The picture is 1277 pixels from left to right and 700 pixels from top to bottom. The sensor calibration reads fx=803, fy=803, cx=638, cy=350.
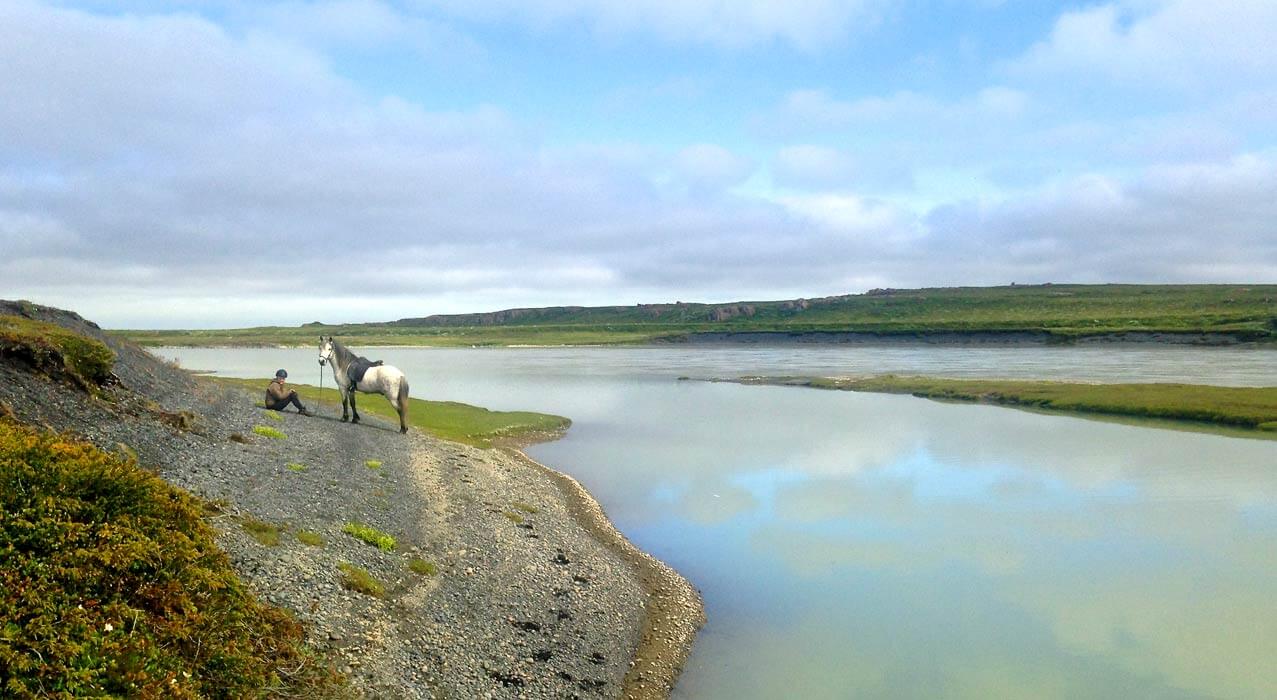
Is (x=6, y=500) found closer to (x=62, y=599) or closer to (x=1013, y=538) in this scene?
(x=62, y=599)

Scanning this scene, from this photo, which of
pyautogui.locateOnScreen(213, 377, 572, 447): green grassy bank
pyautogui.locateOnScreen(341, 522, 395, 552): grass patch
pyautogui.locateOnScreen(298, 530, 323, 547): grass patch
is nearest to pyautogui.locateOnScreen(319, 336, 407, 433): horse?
pyautogui.locateOnScreen(213, 377, 572, 447): green grassy bank

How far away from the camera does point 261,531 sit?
46.6 feet

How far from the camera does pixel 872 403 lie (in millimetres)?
60969

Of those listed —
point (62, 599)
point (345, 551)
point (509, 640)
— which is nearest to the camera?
point (62, 599)

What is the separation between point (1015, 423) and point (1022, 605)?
111ft

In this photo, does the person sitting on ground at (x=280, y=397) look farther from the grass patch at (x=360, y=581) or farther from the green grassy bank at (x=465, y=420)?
the grass patch at (x=360, y=581)

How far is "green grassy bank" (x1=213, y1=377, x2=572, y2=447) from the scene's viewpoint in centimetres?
3959

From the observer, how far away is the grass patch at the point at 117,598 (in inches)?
280

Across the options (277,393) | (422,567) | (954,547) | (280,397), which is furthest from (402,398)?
(954,547)

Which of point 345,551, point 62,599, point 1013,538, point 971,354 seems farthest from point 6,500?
point 971,354

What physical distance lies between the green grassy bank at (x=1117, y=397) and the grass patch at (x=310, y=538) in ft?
160

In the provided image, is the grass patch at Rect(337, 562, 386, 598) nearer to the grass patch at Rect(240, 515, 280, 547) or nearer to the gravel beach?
the gravel beach

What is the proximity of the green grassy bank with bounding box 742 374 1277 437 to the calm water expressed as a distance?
548cm

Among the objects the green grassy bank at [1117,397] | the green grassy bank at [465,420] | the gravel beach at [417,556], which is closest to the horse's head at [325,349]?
the green grassy bank at [465,420]
